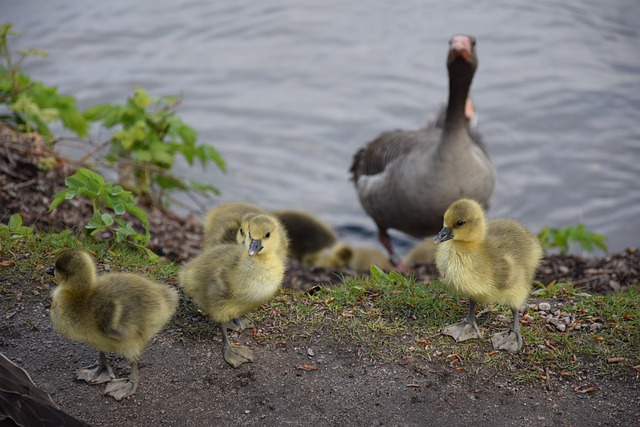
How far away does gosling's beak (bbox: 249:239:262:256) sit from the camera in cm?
456

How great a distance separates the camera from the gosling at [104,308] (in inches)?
172

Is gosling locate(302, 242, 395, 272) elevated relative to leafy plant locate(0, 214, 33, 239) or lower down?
lower down

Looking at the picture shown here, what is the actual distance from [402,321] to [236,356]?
3.73 feet

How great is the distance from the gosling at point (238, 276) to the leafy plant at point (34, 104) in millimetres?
4074

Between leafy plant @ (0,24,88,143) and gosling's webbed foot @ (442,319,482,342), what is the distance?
4973mm

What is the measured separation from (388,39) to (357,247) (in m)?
5.23

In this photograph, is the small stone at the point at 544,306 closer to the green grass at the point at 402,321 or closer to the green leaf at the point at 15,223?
the green grass at the point at 402,321

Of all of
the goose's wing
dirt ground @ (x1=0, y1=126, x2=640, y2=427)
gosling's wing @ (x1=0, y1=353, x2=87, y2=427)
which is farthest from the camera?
the goose's wing

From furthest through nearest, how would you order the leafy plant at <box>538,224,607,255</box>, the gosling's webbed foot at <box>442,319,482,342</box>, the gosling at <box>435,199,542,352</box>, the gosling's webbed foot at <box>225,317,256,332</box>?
1. the leafy plant at <box>538,224,607,255</box>
2. the gosling's webbed foot at <box>225,317,256,332</box>
3. the gosling's webbed foot at <box>442,319,482,342</box>
4. the gosling at <box>435,199,542,352</box>

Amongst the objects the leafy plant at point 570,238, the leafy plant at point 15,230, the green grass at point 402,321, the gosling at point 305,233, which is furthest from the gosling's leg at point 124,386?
the leafy plant at point 570,238

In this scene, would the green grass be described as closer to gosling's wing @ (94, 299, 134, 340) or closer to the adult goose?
gosling's wing @ (94, 299, 134, 340)

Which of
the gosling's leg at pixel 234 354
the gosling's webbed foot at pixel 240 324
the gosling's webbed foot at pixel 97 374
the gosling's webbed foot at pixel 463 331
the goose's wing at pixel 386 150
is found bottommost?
the goose's wing at pixel 386 150

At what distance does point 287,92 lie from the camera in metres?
12.9

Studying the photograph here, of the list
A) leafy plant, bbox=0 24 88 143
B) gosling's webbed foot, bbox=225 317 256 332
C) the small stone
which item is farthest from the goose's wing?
gosling's webbed foot, bbox=225 317 256 332
